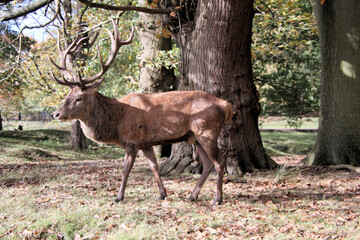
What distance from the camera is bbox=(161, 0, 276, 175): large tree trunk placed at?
23.1 feet

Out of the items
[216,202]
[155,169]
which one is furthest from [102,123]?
[216,202]

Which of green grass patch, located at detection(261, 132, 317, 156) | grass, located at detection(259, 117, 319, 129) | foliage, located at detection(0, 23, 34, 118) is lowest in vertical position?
green grass patch, located at detection(261, 132, 317, 156)

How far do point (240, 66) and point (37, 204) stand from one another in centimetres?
461

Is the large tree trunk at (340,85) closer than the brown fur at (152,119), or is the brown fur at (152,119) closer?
the brown fur at (152,119)

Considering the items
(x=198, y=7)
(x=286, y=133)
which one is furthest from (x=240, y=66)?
(x=286, y=133)

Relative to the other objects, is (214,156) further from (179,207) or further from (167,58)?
(167,58)

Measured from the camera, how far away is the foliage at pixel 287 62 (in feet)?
41.9

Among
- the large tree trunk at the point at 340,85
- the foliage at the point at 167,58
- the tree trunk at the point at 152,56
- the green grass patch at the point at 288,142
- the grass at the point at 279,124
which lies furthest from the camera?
the grass at the point at 279,124

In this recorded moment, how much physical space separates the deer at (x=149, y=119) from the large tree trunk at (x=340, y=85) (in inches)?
146

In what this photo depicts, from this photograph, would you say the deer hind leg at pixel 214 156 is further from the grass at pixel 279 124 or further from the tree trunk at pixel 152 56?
the grass at pixel 279 124

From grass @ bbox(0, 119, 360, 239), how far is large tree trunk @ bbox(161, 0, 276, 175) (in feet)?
1.99

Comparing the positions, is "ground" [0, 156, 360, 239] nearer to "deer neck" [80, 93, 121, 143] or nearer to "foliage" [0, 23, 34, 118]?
"deer neck" [80, 93, 121, 143]

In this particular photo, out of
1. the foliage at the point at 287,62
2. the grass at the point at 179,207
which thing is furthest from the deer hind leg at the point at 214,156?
the foliage at the point at 287,62

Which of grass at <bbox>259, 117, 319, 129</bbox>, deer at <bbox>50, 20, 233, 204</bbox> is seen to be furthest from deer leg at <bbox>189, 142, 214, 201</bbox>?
grass at <bbox>259, 117, 319, 129</bbox>
